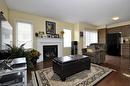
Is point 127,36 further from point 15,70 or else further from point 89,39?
point 15,70

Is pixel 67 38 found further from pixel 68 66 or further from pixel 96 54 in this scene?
pixel 68 66

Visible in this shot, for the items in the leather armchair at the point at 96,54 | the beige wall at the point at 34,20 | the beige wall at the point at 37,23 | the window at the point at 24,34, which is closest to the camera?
the beige wall at the point at 37,23

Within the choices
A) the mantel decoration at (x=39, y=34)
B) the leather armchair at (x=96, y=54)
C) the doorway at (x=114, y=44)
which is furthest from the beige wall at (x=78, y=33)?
the mantel decoration at (x=39, y=34)

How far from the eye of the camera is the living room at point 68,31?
114 inches

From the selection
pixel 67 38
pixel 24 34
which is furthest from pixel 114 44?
pixel 24 34

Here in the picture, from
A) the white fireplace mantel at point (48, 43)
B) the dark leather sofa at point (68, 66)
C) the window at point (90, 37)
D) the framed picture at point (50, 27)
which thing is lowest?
the dark leather sofa at point (68, 66)

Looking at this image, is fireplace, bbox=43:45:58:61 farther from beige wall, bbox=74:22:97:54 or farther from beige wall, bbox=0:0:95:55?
beige wall, bbox=74:22:97:54

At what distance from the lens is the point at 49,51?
17.5 ft

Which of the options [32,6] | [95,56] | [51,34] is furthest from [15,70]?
[51,34]

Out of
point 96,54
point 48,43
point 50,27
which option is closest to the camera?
point 96,54

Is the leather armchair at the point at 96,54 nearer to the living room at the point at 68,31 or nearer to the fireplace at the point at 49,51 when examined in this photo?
the living room at the point at 68,31

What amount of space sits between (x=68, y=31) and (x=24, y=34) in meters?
3.10

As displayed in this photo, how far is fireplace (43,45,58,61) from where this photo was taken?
513cm

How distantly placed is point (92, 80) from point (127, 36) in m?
5.55
